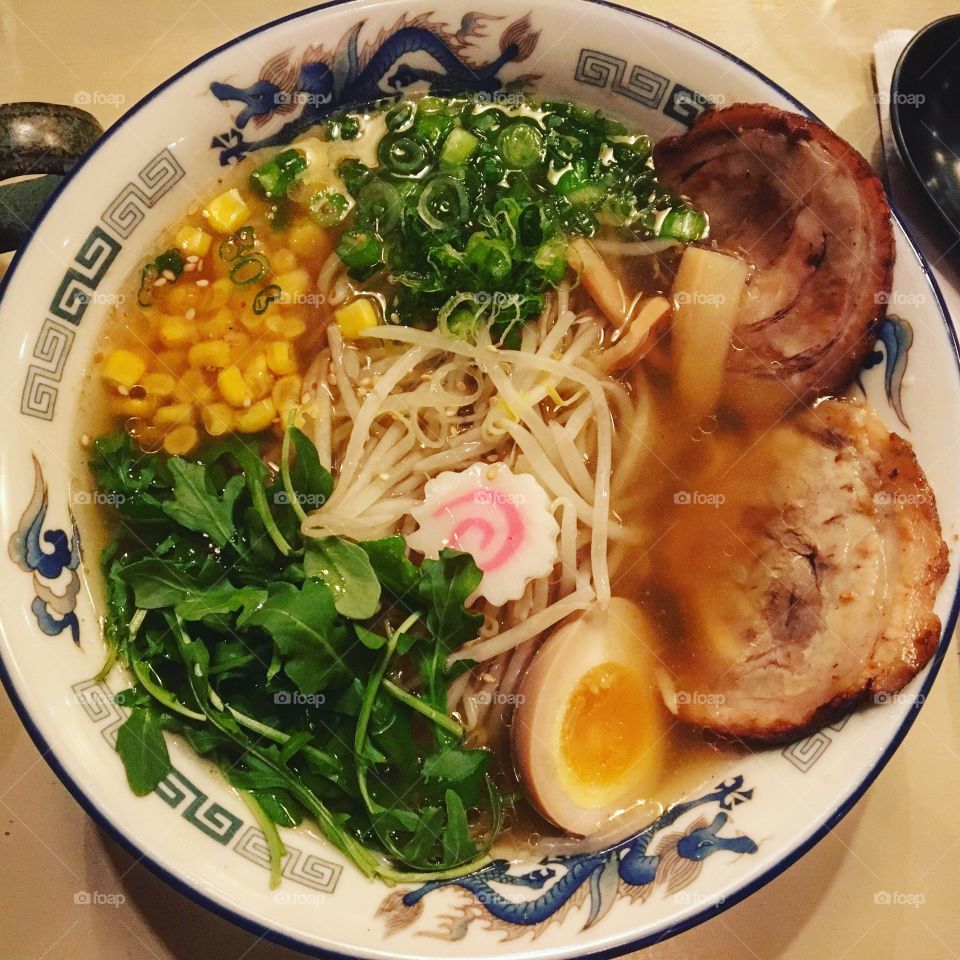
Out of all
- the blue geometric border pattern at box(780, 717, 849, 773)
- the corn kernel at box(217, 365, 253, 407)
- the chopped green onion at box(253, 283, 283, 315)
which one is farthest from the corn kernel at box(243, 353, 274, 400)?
the blue geometric border pattern at box(780, 717, 849, 773)

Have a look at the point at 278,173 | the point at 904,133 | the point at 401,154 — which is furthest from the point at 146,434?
the point at 904,133

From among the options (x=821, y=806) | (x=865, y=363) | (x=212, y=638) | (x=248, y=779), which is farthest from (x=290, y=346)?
(x=821, y=806)

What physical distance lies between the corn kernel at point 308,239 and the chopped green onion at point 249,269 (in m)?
0.09

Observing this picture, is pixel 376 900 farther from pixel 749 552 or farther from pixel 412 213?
pixel 412 213

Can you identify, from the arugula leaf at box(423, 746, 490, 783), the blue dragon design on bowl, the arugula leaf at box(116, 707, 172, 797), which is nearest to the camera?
the arugula leaf at box(116, 707, 172, 797)

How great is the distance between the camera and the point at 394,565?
68.1 inches

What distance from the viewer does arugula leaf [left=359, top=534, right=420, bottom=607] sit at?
1725 millimetres

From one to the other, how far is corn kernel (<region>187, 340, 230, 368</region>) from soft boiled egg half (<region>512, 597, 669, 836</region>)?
1.04 meters

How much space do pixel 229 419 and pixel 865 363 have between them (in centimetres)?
150

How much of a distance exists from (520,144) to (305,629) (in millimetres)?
1314

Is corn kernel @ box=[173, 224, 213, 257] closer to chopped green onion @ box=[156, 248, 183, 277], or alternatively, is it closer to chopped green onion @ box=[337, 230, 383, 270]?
chopped green onion @ box=[156, 248, 183, 277]

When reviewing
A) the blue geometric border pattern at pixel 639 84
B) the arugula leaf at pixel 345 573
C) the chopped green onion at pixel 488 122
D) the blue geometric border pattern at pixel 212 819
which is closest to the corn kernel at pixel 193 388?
the arugula leaf at pixel 345 573

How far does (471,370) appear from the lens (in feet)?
6.50

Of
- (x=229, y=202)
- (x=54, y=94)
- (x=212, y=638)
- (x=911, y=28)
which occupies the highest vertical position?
(x=911, y=28)
